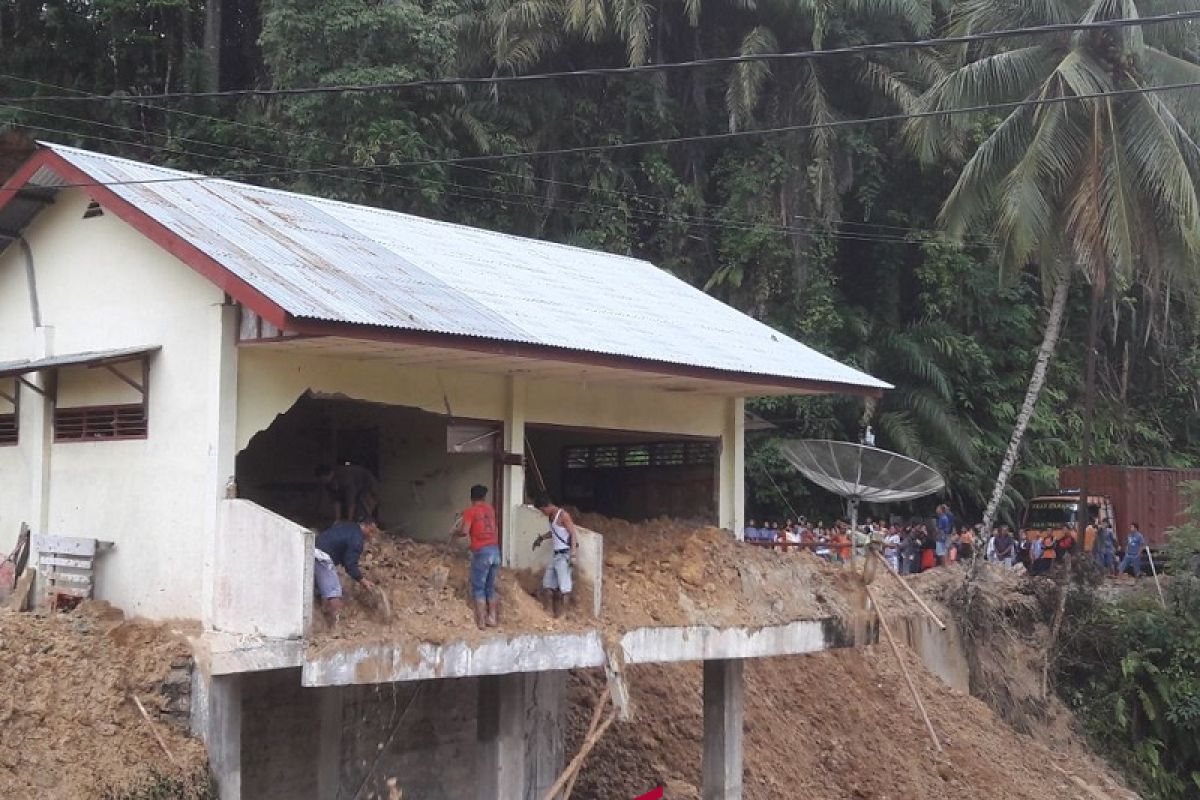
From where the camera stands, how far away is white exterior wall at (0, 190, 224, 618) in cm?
1259

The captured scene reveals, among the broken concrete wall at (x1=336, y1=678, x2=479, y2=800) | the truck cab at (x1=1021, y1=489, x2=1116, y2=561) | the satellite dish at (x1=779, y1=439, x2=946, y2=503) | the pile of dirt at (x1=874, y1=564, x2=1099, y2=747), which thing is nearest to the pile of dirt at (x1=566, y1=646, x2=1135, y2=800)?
the pile of dirt at (x1=874, y1=564, x2=1099, y2=747)

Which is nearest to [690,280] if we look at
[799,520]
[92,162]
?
[799,520]

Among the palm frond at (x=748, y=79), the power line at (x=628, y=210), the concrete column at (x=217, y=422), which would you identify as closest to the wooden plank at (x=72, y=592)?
the concrete column at (x=217, y=422)

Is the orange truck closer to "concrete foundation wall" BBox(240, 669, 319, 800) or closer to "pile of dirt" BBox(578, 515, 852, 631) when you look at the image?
"pile of dirt" BBox(578, 515, 852, 631)

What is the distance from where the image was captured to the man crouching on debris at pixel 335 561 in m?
11.9

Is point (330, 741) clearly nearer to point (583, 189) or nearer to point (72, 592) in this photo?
point (72, 592)

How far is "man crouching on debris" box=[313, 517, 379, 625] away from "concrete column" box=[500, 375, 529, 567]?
2.50m

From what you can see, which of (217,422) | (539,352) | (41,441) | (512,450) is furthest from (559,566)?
(41,441)

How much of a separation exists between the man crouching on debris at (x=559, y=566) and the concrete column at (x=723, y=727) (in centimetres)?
411

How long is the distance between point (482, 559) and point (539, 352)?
1877 millimetres

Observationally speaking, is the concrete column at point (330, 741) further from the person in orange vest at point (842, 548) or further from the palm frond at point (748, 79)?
the palm frond at point (748, 79)

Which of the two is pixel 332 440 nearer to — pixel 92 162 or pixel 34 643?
pixel 92 162

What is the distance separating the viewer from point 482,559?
42.8 feet

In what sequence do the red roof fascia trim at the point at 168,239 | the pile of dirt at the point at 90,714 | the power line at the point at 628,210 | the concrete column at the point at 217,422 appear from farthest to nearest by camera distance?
1. the power line at the point at 628,210
2. the concrete column at the point at 217,422
3. the red roof fascia trim at the point at 168,239
4. the pile of dirt at the point at 90,714
